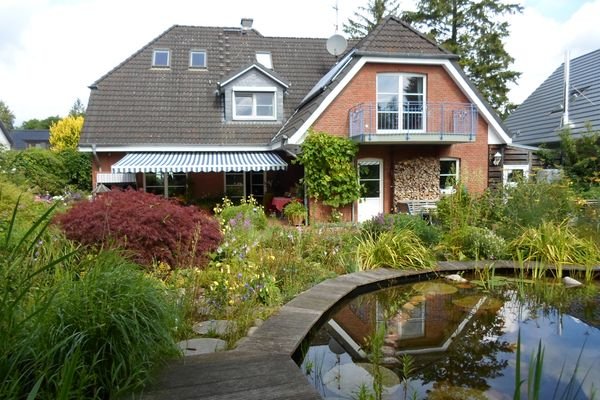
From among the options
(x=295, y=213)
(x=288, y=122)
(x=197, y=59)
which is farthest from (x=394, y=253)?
(x=197, y=59)

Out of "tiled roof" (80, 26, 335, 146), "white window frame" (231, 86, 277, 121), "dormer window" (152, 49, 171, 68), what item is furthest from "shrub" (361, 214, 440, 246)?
"dormer window" (152, 49, 171, 68)

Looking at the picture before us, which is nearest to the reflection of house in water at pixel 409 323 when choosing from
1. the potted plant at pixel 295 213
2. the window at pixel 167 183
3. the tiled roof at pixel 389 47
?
the potted plant at pixel 295 213

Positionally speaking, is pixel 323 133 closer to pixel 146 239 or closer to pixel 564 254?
pixel 564 254

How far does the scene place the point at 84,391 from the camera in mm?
3242

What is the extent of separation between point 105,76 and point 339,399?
19.1 metres

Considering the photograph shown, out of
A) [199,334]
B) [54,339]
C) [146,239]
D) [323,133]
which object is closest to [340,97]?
[323,133]

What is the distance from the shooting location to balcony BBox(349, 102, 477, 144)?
53.6ft

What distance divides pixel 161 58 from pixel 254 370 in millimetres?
19513

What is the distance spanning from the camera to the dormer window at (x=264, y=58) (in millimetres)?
21578

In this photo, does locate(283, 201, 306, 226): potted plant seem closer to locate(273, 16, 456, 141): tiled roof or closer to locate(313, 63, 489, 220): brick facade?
locate(313, 63, 489, 220): brick facade

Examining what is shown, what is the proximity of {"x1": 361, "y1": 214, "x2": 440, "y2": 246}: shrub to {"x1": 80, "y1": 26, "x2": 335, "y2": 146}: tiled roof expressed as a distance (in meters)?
9.49

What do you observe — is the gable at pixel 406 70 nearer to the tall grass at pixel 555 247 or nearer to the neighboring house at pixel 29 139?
the tall grass at pixel 555 247

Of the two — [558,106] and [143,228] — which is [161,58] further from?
[558,106]

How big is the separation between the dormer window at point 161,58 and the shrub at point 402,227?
14.4m
